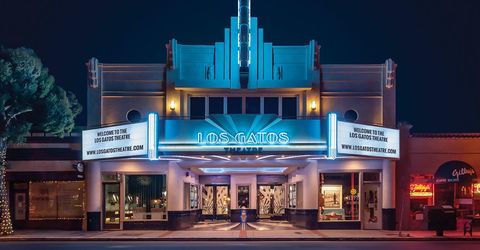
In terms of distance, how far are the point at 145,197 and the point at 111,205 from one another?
1.79 metres

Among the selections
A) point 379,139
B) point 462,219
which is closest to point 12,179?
point 379,139

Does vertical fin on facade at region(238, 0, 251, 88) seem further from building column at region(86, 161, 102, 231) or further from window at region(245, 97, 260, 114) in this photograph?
building column at region(86, 161, 102, 231)

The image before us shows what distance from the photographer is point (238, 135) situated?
30891 mm

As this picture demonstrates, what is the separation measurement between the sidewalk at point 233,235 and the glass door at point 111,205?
1.49m

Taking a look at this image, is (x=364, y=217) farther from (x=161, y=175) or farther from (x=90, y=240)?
(x=90, y=240)

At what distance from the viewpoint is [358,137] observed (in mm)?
32031

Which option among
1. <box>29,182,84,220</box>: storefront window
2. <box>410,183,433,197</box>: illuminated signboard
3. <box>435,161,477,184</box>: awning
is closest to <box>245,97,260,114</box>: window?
<box>410,183,433,197</box>: illuminated signboard

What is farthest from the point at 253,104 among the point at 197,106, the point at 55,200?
the point at 55,200

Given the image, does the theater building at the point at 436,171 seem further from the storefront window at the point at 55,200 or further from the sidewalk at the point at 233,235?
the storefront window at the point at 55,200

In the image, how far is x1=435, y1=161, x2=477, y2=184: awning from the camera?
34469 millimetres

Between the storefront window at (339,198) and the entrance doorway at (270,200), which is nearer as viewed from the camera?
the storefront window at (339,198)

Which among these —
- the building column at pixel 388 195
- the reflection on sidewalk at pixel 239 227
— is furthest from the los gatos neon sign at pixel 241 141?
the building column at pixel 388 195

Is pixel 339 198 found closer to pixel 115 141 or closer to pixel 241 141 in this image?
pixel 241 141

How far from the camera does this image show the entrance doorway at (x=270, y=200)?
154 feet
